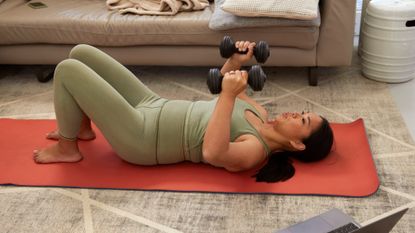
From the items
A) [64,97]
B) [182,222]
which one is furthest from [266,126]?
[64,97]

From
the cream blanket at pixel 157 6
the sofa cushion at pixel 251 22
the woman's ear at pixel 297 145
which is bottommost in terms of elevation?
the woman's ear at pixel 297 145

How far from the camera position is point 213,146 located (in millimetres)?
1791


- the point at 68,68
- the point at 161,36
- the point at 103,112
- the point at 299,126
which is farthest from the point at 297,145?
the point at 161,36

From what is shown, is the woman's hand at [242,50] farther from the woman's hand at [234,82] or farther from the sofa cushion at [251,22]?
the sofa cushion at [251,22]

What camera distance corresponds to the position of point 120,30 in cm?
272

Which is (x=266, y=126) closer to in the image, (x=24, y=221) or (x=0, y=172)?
(x=24, y=221)

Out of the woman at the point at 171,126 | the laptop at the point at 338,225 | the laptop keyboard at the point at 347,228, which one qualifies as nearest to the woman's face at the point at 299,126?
the woman at the point at 171,126

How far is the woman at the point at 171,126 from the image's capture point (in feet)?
6.24

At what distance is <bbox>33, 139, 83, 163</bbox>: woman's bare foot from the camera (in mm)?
2098

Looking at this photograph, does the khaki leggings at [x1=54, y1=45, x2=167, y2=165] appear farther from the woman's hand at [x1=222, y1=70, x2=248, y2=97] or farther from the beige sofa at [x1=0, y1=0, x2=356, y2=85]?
the beige sofa at [x1=0, y1=0, x2=356, y2=85]

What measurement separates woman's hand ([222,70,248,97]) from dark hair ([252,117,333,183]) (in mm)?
392

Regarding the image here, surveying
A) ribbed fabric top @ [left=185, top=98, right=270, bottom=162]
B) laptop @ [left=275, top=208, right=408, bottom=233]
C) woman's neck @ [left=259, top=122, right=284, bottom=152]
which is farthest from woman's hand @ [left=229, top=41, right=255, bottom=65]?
laptop @ [left=275, top=208, right=408, bottom=233]

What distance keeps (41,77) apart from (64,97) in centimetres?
118

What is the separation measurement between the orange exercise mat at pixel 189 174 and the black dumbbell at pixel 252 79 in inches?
16.9
